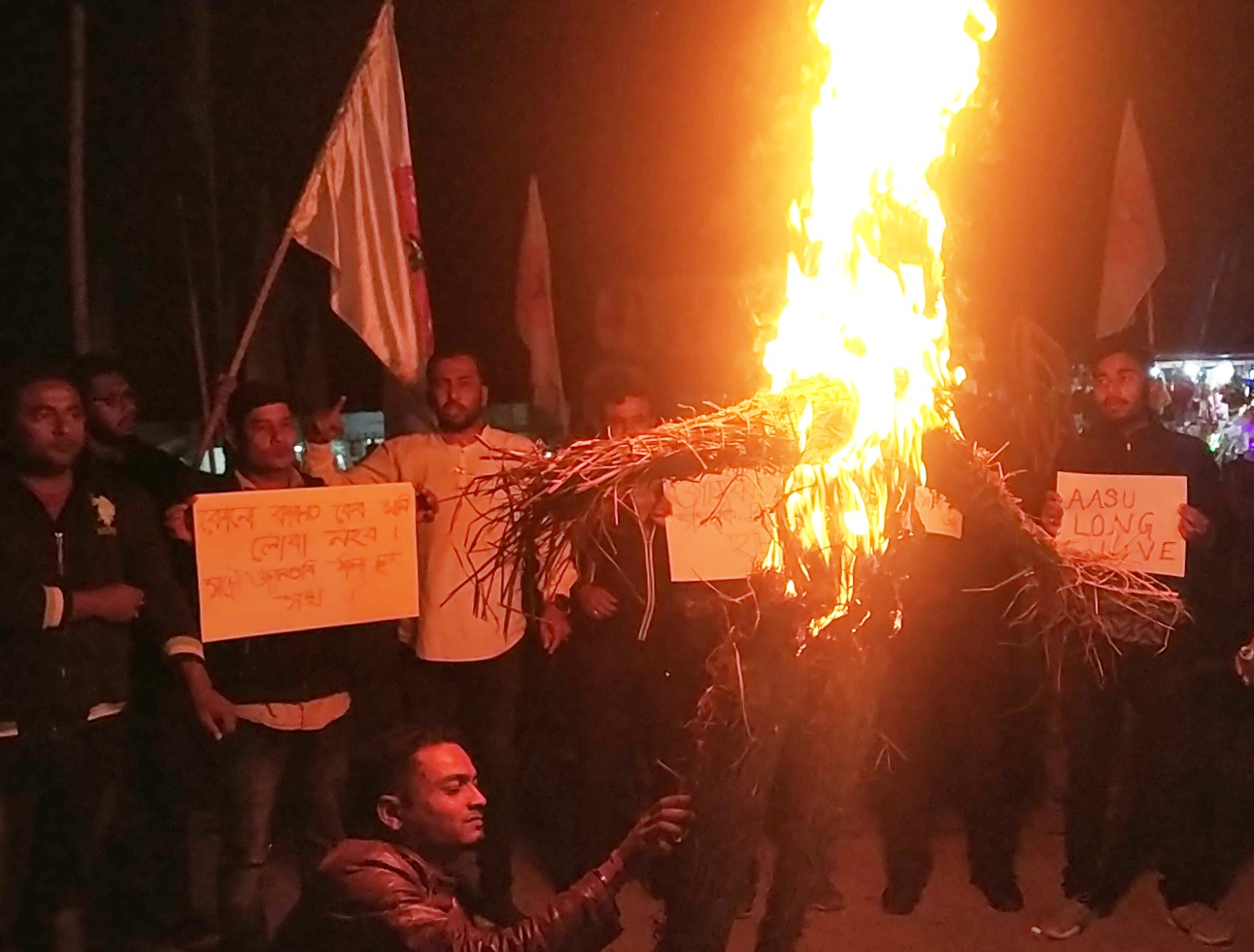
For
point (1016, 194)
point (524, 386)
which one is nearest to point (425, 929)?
point (524, 386)

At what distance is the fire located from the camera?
260 cm

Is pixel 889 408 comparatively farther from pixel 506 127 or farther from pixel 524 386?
pixel 506 127

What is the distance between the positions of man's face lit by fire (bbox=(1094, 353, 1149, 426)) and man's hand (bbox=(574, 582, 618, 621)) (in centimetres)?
195

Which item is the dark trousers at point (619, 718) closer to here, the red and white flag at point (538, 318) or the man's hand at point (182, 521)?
the man's hand at point (182, 521)

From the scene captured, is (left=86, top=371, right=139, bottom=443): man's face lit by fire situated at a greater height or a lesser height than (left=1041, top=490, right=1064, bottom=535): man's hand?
greater

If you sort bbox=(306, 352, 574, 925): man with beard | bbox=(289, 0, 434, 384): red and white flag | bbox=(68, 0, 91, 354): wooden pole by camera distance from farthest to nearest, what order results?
1. bbox=(68, 0, 91, 354): wooden pole
2. bbox=(289, 0, 434, 384): red and white flag
3. bbox=(306, 352, 574, 925): man with beard

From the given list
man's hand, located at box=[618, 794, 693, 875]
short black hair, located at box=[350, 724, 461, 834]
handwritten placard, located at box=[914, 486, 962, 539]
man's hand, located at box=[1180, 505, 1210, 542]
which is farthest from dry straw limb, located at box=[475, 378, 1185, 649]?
man's hand, located at box=[1180, 505, 1210, 542]

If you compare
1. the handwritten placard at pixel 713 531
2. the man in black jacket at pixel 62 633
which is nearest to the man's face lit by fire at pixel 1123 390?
the handwritten placard at pixel 713 531

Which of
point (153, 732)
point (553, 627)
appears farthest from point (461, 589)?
point (153, 732)

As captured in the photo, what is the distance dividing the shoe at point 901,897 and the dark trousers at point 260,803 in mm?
2217

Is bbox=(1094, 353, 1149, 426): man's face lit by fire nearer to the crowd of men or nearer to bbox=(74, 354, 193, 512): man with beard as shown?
the crowd of men

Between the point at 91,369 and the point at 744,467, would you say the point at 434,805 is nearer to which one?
the point at 744,467

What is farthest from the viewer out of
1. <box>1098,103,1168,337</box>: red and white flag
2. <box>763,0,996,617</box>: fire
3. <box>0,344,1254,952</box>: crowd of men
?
<box>1098,103,1168,337</box>: red and white flag

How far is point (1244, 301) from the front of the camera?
1033 centimetres
